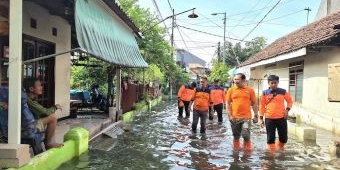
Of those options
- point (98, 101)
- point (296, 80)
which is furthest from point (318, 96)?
point (98, 101)

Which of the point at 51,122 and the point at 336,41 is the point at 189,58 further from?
the point at 51,122

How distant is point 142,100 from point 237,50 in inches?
1316

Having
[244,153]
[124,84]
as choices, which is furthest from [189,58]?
[244,153]

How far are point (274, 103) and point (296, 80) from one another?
417 inches

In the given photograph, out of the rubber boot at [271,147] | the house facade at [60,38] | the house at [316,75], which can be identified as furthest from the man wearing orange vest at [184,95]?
the rubber boot at [271,147]

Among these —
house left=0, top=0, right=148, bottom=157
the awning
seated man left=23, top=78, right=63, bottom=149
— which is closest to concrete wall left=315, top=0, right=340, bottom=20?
house left=0, top=0, right=148, bottom=157

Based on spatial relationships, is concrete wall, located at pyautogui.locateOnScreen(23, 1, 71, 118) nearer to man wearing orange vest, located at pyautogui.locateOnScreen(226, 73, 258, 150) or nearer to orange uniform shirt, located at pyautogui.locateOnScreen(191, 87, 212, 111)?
orange uniform shirt, located at pyautogui.locateOnScreen(191, 87, 212, 111)

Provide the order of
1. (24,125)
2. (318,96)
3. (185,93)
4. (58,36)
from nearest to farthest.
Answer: (24,125)
(58,36)
(318,96)
(185,93)

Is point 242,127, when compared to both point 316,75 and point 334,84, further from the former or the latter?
point 316,75

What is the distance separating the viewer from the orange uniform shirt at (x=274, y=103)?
9.81 meters

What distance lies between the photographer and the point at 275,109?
9797 millimetres

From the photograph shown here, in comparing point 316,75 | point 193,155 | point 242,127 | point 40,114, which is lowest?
point 193,155

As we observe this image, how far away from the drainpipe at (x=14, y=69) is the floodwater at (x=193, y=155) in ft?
5.45

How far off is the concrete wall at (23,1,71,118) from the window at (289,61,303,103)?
9821 mm
